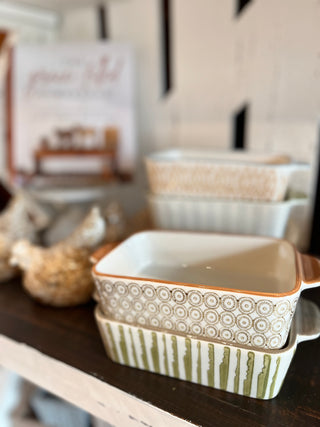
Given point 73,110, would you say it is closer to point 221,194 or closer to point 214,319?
point 221,194

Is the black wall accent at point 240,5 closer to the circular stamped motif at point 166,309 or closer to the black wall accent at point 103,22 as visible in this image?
the black wall accent at point 103,22

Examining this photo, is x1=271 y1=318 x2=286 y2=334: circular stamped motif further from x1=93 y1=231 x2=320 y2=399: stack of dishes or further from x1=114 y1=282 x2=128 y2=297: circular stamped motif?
x1=114 y1=282 x2=128 y2=297: circular stamped motif

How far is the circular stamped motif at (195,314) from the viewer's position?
356 millimetres

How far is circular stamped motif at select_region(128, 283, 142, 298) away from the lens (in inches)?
14.5

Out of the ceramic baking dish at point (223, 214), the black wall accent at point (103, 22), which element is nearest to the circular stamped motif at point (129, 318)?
the ceramic baking dish at point (223, 214)

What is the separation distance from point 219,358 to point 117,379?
13cm

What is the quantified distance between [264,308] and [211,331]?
0.06 m

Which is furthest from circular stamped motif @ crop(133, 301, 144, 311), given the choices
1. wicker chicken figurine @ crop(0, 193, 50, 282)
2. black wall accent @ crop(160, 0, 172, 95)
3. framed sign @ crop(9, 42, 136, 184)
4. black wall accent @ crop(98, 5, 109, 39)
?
black wall accent @ crop(98, 5, 109, 39)

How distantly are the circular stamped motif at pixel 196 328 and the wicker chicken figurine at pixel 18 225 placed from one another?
14.8 inches

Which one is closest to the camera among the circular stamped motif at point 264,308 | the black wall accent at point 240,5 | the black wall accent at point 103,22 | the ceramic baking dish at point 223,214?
the circular stamped motif at point 264,308

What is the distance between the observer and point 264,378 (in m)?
0.36

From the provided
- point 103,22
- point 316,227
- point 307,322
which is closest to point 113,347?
point 307,322

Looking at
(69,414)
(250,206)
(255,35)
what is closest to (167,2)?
(255,35)

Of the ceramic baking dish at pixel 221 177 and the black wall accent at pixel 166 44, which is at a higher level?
the black wall accent at pixel 166 44
